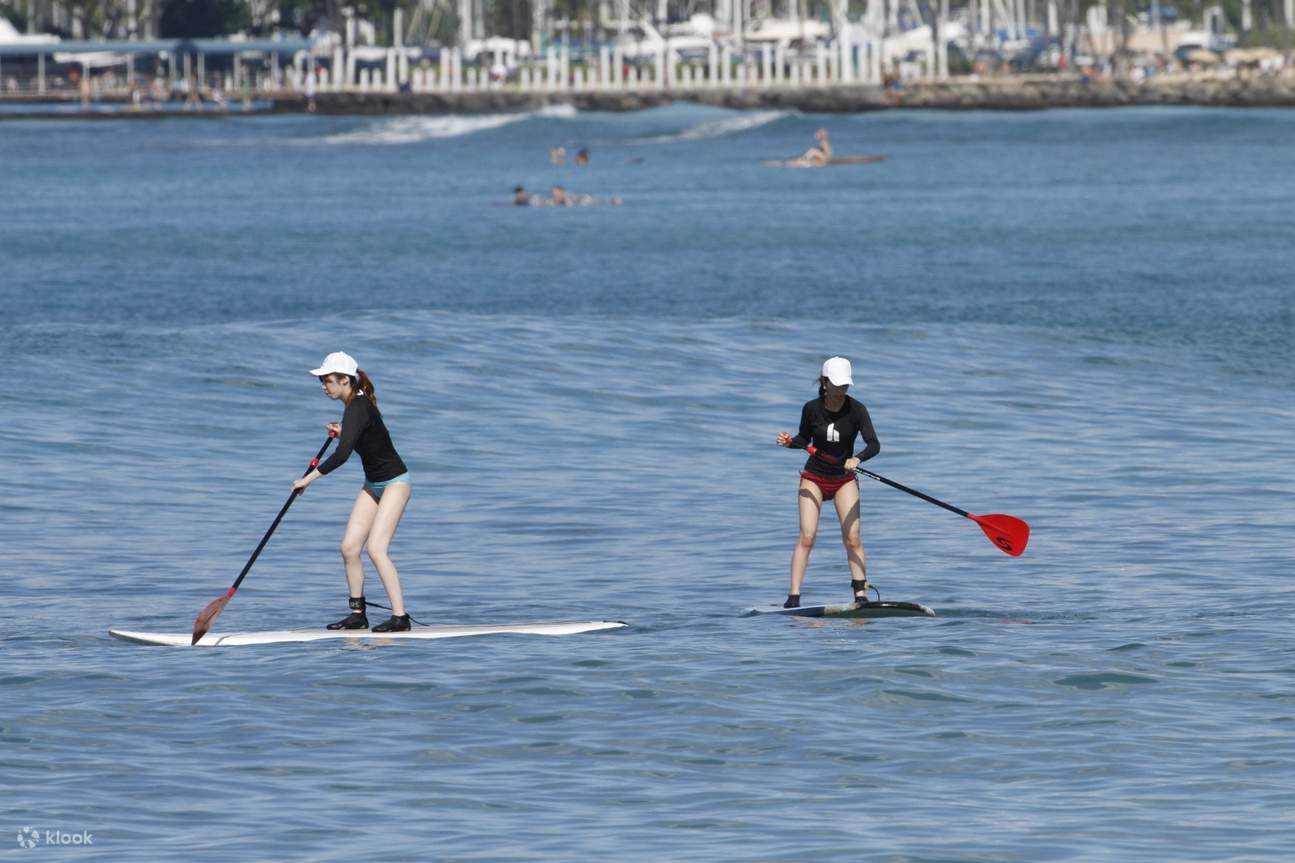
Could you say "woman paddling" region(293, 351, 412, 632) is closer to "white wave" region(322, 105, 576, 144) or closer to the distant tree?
"white wave" region(322, 105, 576, 144)

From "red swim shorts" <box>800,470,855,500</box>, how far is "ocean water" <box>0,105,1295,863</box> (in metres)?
1.03

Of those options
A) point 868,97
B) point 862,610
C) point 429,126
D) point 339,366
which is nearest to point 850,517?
point 862,610

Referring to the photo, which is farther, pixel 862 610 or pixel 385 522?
pixel 862 610

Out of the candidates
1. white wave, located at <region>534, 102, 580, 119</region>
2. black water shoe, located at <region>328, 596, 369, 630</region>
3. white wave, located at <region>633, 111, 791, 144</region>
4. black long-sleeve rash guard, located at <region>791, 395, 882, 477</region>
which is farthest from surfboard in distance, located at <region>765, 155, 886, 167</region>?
black water shoe, located at <region>328, 596, 369, 630</region>

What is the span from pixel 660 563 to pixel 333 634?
433 cm

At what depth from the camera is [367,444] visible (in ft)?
46.9

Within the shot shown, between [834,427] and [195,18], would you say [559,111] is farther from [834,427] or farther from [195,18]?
[834,427]

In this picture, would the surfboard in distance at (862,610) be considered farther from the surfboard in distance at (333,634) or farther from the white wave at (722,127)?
the white wave at (722,127)

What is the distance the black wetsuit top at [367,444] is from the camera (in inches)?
550

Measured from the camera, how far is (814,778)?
1194cm

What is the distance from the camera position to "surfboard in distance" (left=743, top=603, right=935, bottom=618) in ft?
51.8

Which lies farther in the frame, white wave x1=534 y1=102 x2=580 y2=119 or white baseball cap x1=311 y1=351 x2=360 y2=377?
white wave x1=534 y1=102 x2=580 y2=119

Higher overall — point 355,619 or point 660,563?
point 355,619

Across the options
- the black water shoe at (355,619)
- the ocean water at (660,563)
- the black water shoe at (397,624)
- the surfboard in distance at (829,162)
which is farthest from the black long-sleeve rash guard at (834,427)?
the surfboard in distance at (829,162)
